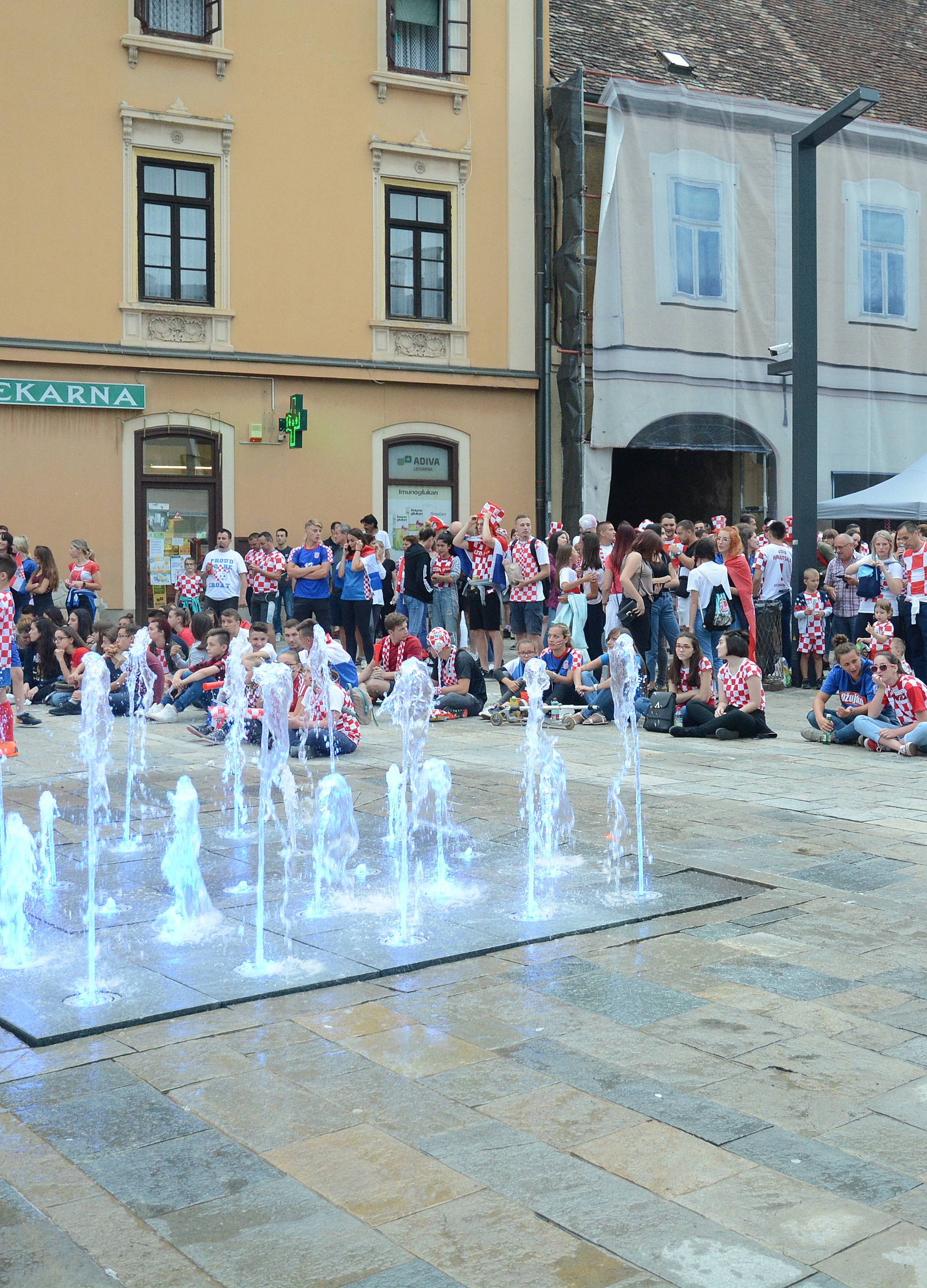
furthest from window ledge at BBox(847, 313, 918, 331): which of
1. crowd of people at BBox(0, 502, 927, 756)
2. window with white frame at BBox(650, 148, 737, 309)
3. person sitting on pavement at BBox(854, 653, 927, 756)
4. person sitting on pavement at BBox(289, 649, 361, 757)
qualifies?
person sitting on pavement at BBox(289, 649, 361, 757)

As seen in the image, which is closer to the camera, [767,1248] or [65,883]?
[767,1248]

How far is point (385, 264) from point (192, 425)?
3839 millimetres

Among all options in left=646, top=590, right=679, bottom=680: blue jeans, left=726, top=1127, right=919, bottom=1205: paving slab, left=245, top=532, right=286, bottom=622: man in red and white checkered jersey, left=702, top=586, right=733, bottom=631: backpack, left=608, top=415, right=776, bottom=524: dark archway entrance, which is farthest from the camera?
left=608, top=415, right=776, bottom=524: dark archway entrance

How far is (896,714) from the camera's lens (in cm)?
1174

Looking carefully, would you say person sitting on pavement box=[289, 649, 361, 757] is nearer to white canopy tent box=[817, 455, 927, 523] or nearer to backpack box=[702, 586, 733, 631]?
backpack box=[702, 586, 733, 631]

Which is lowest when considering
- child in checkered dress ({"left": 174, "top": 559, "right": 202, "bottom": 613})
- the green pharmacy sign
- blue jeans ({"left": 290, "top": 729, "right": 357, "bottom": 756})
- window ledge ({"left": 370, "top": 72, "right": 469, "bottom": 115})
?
blue jeans ({"left": 290, "top": 729, "right": 357, "bottom": 756})

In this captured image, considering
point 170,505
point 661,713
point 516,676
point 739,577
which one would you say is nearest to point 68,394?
point 170,505

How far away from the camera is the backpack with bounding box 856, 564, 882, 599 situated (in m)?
14.8

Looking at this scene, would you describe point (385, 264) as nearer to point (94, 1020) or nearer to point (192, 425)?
point (192, 425)

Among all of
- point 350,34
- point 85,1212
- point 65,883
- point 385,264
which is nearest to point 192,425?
point 385,264

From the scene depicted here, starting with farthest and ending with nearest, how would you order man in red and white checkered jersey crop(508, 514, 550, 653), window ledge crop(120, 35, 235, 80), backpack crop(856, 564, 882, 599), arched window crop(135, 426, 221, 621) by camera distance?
1. arched window crop(135, 426, 221, 621)
2. window ledge crop(120, 35, 235, 80)
3. man in red and white checkered jersey crop(508, 514, 550, 653)
4. backpack crop(856, 564, 882, 599)

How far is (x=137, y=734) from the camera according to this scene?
1232 centimetres

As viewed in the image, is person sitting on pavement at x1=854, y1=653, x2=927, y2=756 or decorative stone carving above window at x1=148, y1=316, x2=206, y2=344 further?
decorative stone carving above window at x1=148, y1=316, x2=206, y2=344

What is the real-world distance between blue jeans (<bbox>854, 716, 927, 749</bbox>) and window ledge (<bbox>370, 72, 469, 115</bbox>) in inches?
533
